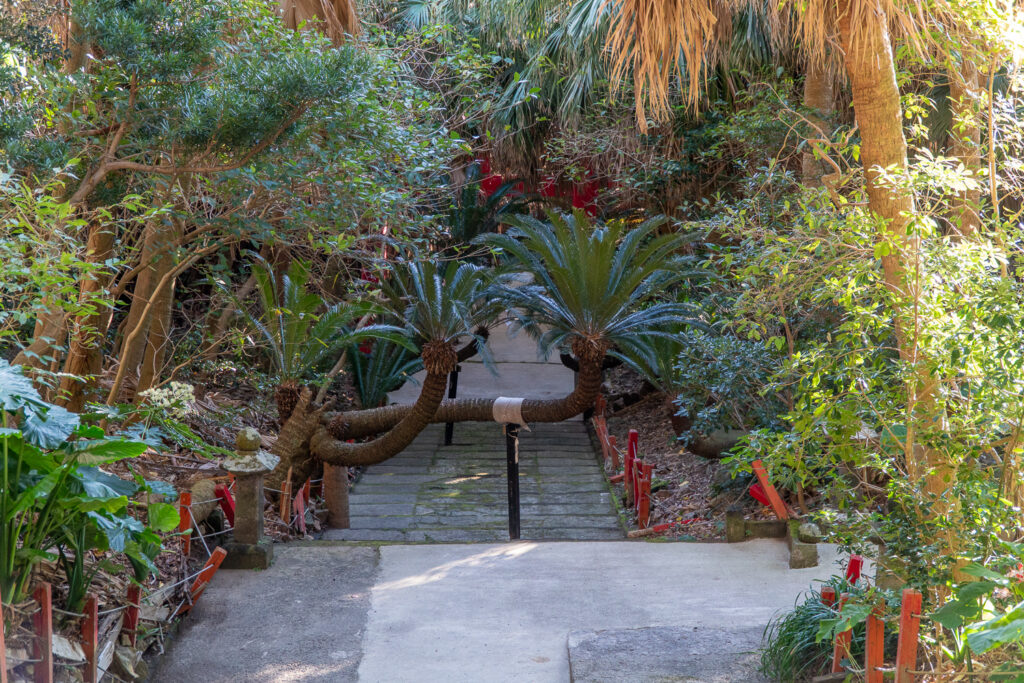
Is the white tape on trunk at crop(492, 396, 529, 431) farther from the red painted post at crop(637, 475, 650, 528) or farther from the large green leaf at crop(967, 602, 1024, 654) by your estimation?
the large green leaf at crop(967, 602, 1024, 654)

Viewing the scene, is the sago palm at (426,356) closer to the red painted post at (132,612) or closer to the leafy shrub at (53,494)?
the red painted post at (132,612)

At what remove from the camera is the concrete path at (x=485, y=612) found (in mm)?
4891

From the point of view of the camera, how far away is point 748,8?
33.9 feet

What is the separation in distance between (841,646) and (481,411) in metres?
5.43

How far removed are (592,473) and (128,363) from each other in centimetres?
649

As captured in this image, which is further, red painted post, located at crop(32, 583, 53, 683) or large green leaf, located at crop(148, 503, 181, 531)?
large green leaf, located at crop(148, 503, 181, 531)

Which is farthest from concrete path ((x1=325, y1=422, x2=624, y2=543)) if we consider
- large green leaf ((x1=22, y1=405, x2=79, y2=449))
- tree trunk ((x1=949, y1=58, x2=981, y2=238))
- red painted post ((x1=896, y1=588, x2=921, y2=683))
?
tree trunk ((x1=949, y1=58, x2=981, y2=238))

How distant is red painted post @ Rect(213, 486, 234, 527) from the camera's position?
6.78m

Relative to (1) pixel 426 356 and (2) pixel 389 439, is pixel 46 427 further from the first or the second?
(2) pixel 389 439

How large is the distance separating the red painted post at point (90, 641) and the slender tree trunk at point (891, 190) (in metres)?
3.78

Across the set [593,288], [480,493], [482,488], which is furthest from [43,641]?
[482,488]

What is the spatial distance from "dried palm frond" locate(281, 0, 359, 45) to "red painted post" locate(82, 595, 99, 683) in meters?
5.11

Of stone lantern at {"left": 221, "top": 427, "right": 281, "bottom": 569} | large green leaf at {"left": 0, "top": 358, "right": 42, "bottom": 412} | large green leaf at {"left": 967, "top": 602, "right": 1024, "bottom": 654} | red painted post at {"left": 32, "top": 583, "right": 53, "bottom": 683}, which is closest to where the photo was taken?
large green leaf at {"left": 967, "top": 602, "right": 1024, "bottom": 654}

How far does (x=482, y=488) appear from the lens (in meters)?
11.0
